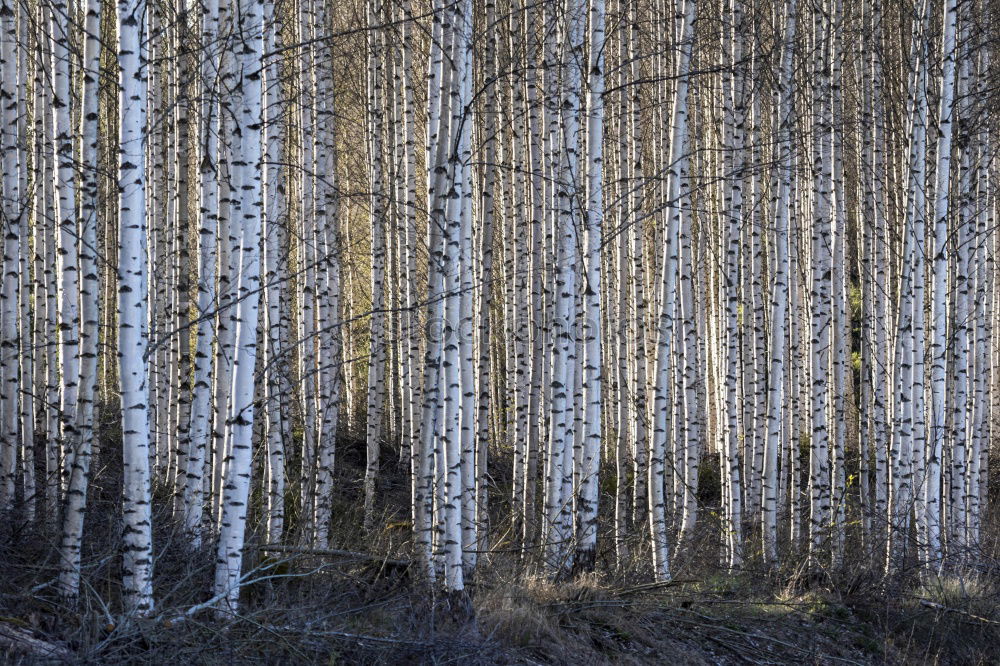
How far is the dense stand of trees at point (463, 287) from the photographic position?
213 inches

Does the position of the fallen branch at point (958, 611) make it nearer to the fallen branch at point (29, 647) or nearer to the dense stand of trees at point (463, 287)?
the dense stand of trees at point (463, 287)

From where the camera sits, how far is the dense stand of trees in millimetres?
5410

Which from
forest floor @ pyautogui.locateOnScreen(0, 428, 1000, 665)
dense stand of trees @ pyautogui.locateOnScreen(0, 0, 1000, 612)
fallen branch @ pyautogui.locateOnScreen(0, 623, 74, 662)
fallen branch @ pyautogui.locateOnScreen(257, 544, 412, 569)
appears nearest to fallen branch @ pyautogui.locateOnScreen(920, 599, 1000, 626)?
forest floor @ pyautogui.locateOnScreen(0, 428, 1000, 665)

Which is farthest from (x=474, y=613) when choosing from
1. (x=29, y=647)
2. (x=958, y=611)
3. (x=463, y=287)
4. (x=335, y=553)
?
(x=958, y=611)

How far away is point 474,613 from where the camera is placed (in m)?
6.07

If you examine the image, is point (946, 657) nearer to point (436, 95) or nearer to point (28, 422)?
point (436, 95)

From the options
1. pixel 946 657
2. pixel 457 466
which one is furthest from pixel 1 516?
pixel 946 657

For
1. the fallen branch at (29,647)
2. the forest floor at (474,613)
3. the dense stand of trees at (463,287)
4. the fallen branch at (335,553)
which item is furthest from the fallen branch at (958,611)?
the fallen branch at (29,647)

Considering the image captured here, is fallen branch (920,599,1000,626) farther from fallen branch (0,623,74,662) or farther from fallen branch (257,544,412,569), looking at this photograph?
fallen branch (0,623,74,662)

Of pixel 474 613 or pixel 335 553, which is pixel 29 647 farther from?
pixel 474 613

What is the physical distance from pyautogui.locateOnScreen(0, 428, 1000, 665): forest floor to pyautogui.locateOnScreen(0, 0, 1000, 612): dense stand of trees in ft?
0.67

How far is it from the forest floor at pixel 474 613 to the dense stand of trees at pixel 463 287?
0.21 m

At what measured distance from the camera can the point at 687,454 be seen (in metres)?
9.91

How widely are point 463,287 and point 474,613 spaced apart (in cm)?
209
